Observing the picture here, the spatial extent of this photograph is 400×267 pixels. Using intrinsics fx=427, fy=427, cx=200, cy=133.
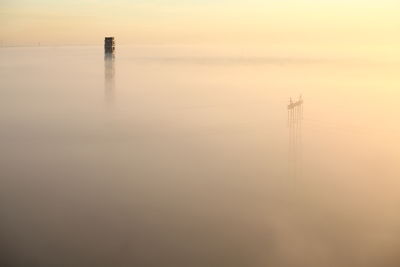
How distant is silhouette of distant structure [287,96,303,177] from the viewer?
253cm

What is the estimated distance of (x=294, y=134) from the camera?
10.5 ft

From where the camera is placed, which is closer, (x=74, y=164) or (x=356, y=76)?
(x=74, y=164)

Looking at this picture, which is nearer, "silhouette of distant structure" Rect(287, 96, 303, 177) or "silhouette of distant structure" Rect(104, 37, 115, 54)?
"silhouette of distant structure" Rect(287, 96, 303, 177)

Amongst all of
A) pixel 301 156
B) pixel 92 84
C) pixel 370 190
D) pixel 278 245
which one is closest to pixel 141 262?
pixel 278 245

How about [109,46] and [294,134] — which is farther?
[109,46]

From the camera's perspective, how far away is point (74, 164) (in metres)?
2.62

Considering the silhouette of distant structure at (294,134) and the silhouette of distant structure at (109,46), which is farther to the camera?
the silhouette of distant structure at (109,46)

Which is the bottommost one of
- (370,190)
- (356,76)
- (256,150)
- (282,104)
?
(370,190)

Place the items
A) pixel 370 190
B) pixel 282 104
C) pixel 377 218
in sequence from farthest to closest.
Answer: pixel 282 104
pixel 370 190
pixel 377 218

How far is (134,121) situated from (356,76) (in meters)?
3.23

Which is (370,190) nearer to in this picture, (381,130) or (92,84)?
(381,130)

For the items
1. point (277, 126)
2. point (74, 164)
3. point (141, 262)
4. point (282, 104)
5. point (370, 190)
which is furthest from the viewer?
point (282, 104)

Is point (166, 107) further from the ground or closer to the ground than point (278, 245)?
further from the ground

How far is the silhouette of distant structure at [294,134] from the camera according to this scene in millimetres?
2534
